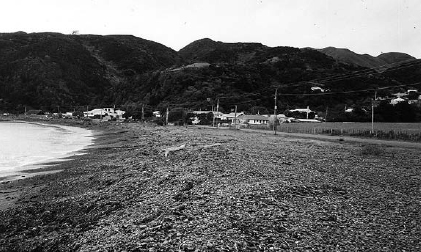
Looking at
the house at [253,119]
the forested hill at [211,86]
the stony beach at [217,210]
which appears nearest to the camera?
the stony beach at [217,210]

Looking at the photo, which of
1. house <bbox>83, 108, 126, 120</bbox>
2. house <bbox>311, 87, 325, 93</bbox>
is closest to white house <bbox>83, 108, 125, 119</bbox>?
house <bbox>83, 108, 126, 120</bbox>

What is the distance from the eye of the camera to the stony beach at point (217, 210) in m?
7.07

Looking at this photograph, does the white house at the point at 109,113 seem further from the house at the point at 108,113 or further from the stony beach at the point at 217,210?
the stony beach at the point at 217,210

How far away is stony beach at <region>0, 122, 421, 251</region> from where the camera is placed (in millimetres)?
7066

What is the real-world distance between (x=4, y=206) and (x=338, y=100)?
15249 cm

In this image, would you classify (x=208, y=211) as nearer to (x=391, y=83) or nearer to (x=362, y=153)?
(x=362, y=153)

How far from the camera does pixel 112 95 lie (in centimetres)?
19325

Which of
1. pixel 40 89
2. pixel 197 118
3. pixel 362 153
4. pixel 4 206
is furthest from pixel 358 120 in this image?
pixel 40 89

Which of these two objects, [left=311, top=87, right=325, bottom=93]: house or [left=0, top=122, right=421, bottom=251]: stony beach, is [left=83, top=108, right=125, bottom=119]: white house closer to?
A: [left=311, top=87, right=325, bottom=93]: house

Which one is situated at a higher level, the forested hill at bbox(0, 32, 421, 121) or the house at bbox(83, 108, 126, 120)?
the forested hill at bbox(0, 32, 421, 121)

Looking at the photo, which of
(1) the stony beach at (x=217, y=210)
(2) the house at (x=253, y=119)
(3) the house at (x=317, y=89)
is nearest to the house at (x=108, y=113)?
(2) the house at (x=253, y=119)

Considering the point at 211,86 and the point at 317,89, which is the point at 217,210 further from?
the point at 317,89

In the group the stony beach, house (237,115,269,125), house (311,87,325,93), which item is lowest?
the stony beach

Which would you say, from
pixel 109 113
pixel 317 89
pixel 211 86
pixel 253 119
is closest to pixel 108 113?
pixel 109 113
